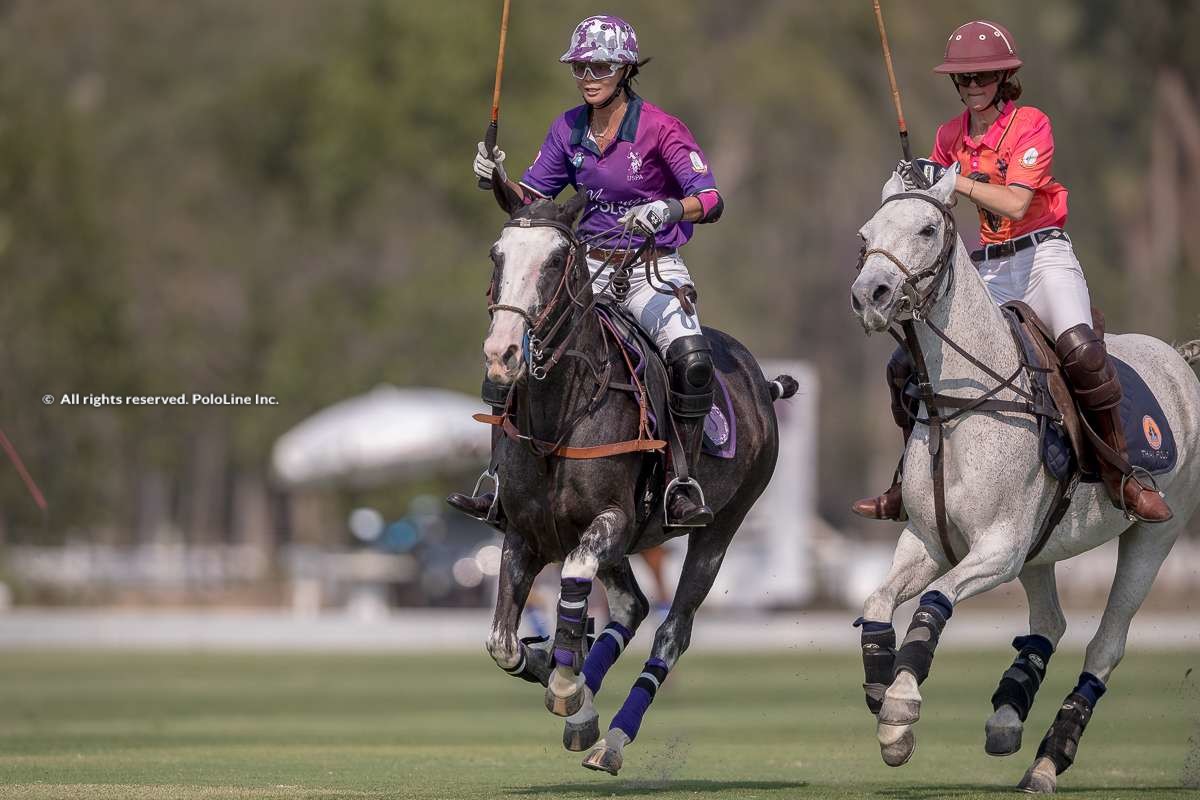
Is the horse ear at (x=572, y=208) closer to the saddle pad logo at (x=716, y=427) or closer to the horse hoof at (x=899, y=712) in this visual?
the saddle pad logo at (x=716, y=427)

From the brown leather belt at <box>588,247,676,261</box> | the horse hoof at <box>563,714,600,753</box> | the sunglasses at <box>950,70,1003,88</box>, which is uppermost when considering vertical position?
the sunglasses at <box>950,70,1003,88</box>

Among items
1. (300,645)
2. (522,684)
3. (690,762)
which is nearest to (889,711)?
(690,762)

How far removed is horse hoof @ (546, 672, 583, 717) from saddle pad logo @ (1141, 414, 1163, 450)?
3349mm

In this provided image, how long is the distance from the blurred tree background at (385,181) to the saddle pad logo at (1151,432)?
27.6 m

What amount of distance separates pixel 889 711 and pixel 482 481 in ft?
8.21

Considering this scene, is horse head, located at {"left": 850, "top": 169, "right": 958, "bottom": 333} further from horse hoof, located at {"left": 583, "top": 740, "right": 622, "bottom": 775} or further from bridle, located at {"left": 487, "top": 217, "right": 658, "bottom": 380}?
horse hoof, located at {"left": 583, "top": 740, "right": 622, "bottom": 775}

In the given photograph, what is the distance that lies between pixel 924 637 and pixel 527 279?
255 cm

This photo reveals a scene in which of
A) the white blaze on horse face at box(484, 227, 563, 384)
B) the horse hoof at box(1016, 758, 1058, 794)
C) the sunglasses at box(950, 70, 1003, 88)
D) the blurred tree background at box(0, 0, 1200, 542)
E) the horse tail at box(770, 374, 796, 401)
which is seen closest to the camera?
the white blaze on horse face at box(484, 227, 563, 384)

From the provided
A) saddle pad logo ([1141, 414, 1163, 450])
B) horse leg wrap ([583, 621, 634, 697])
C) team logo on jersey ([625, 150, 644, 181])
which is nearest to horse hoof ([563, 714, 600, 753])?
horse leg wrap ([583, 621, 634, 697])

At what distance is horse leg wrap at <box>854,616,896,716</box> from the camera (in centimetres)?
994

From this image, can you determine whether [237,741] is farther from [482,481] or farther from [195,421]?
[195,421]

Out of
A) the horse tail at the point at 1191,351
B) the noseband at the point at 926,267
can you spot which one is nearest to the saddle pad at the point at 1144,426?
the horse tail at the point at 1191,351

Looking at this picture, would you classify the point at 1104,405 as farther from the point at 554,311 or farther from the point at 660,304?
the point at 554,311

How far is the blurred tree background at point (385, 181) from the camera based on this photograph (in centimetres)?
4131
